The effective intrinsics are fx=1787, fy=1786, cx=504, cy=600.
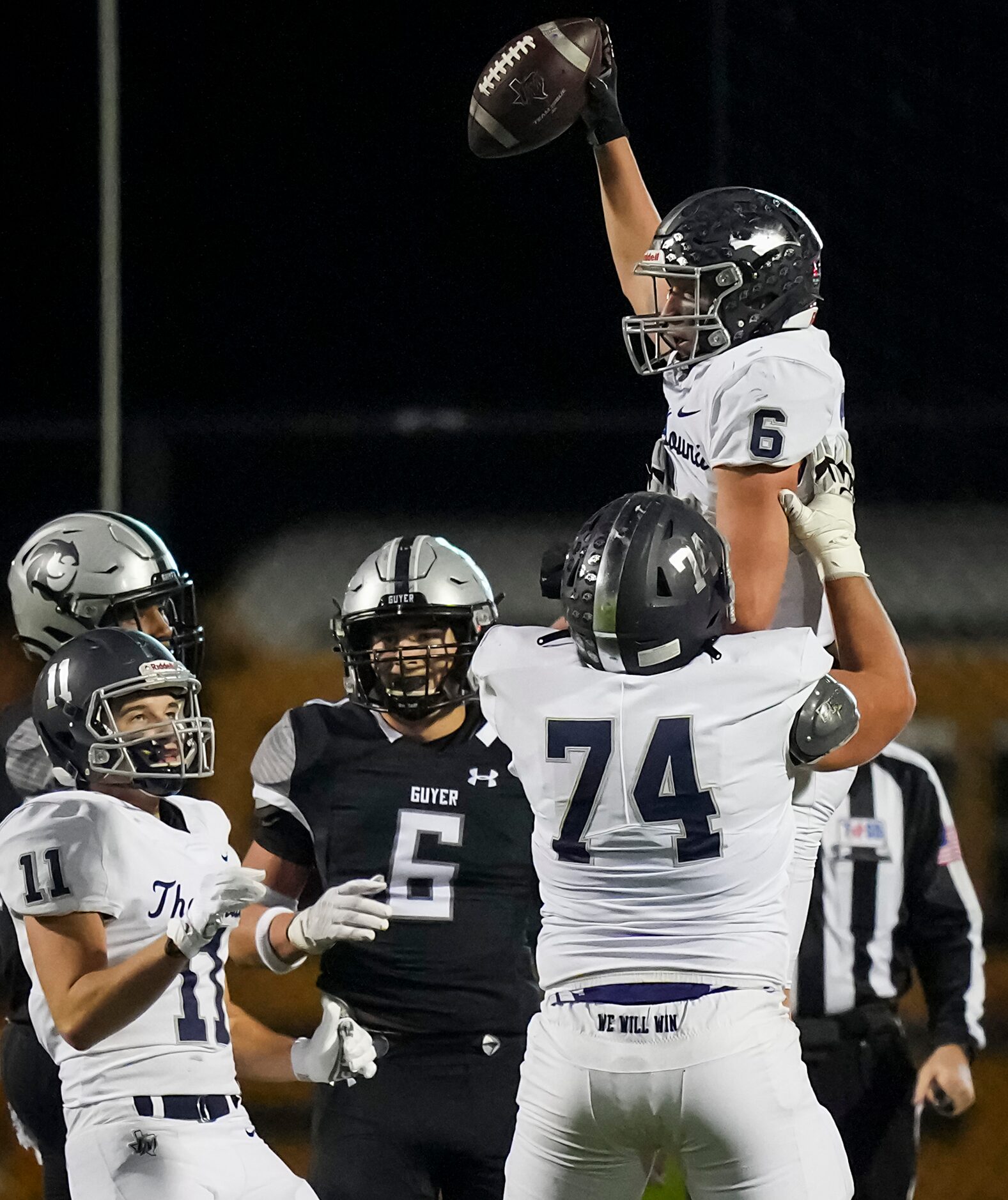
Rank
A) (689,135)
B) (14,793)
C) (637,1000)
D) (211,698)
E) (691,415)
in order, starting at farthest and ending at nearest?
(689,135), (211,698), (14,793), (691,415), (637,1000)

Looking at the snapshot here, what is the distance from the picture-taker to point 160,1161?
2.54m

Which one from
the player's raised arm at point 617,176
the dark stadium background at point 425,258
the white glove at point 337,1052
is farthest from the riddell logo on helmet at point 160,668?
the dark stadium background at point 425,258

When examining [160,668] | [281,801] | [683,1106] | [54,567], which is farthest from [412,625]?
[683,1106]

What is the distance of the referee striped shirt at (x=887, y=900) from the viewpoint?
3.56 metres

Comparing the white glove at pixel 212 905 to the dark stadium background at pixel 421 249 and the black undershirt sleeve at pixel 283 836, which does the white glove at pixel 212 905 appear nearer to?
the black undershirt sleeve at pixel 283 836

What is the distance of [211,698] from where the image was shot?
4.89m

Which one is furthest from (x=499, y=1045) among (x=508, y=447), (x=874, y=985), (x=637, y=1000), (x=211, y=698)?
(x=508, y=447)

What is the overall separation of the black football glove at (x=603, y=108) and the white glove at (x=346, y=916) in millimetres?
1432

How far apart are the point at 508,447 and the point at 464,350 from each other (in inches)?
19.6

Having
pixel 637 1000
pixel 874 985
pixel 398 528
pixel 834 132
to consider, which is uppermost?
pixel 834 132

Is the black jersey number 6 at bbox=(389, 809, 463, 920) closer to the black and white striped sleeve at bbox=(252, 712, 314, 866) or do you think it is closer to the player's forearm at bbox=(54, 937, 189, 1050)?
the black and white striped sleeve at bbox=(252, 712, 314, 866)

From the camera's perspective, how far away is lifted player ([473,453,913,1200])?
90.1 inches

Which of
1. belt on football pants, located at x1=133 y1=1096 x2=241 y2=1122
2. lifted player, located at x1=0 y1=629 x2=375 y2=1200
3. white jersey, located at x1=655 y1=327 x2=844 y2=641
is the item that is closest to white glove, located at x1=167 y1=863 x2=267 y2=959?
lifted player, located at x1=0 y1=629 x2=375 y2=1200

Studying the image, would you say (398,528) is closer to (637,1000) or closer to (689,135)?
(689,135)
